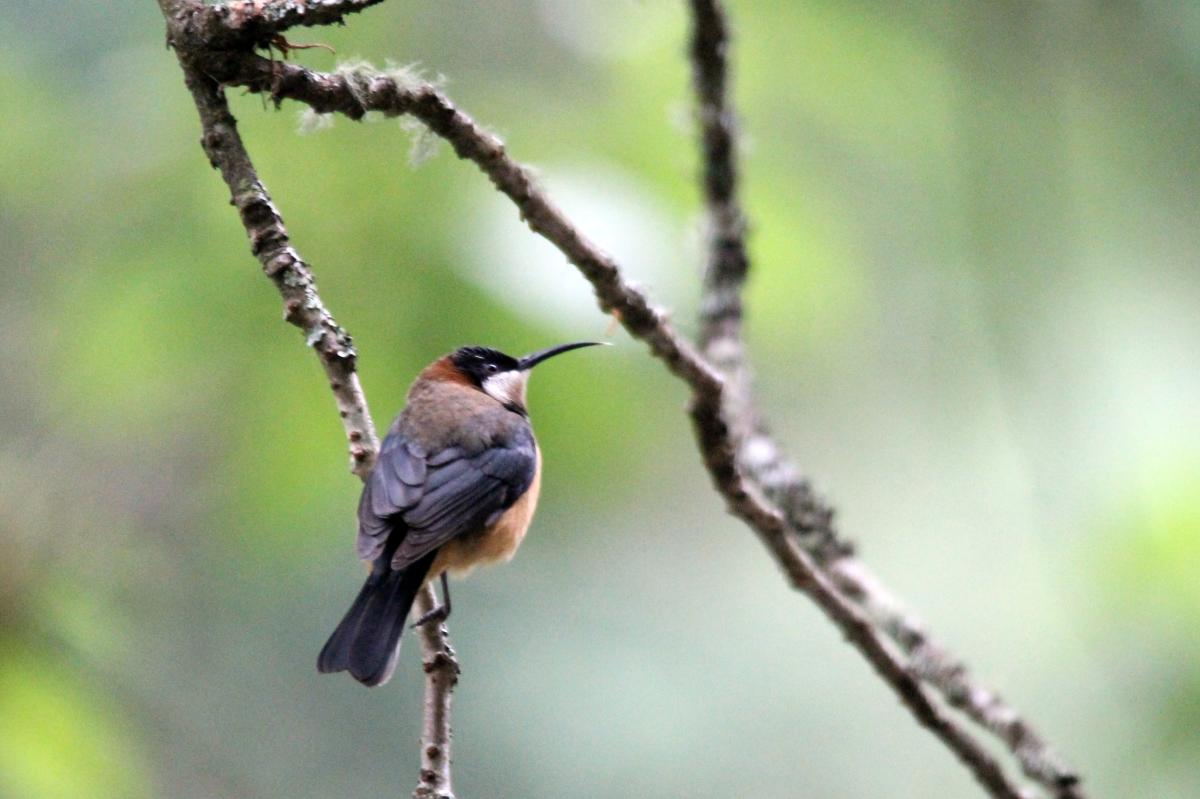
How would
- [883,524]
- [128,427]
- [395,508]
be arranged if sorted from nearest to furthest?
[395,508] < [128,427] < [883,524]

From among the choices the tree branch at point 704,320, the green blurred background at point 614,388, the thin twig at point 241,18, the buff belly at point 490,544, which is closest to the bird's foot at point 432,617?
the tree branch at point 704,320

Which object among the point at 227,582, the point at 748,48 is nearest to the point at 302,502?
the point at 227,582

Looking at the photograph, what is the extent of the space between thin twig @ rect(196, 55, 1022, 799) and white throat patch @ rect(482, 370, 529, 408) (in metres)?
0.87

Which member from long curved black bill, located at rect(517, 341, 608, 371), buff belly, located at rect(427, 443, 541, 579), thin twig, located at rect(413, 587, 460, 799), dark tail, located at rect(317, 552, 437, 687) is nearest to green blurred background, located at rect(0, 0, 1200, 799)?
long curved black bill, located at rect(517, 341, 608, 371)

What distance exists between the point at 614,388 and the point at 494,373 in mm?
922

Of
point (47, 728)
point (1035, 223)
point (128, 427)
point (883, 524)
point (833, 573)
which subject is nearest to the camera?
point (47, 728)

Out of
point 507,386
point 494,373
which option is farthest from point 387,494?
point 494,373

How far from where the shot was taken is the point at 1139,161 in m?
5.16

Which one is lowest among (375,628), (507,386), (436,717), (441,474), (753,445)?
(436,717)

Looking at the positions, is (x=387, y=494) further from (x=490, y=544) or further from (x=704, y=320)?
(x=704, y=320)

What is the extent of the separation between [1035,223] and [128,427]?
3.35 m

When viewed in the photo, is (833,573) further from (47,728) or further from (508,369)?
(47,728)

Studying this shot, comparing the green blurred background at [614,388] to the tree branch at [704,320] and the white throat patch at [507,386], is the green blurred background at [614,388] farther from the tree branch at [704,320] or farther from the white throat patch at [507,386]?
the white throat patch at [507,386]

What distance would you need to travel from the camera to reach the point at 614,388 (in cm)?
336
